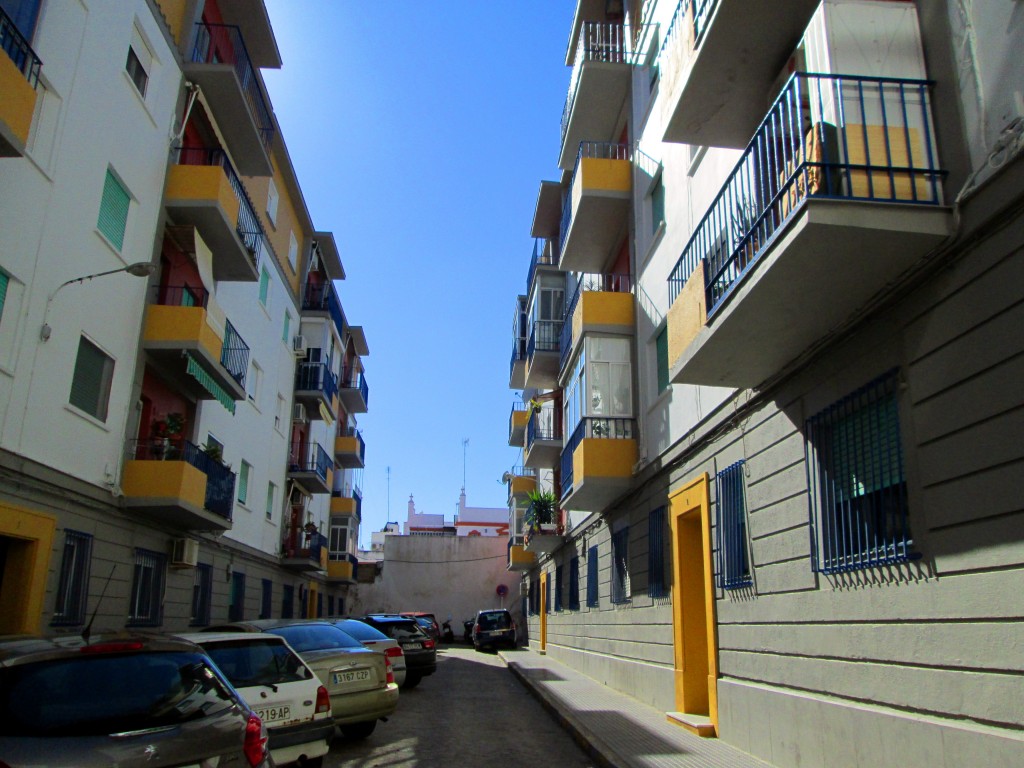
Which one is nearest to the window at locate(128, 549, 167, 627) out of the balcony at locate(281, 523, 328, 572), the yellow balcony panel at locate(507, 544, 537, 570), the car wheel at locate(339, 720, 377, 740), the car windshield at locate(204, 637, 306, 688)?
the car wheel at locate(339, 720, 377, 740)

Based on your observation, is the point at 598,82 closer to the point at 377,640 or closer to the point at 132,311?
the point at 132,311

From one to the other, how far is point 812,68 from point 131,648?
6.54 meters

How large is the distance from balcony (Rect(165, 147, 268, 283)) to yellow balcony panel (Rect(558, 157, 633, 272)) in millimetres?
6733

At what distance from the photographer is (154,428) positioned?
47.2 ft

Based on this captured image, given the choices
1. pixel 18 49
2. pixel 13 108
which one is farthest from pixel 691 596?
pixel 18 49

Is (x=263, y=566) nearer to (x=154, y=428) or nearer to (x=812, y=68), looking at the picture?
(x=154, y=428)

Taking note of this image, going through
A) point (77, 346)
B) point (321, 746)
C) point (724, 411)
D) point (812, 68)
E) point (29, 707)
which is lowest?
point (321, 746)

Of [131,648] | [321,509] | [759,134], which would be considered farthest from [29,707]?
[321,509]

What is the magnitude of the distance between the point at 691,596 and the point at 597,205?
798 cm

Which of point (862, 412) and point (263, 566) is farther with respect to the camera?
point (263, 566)

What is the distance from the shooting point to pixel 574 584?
21.3 meters

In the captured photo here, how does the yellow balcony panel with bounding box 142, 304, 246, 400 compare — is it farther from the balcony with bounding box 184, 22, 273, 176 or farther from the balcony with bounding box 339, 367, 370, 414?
the balcony with bounding box 339, 367, 370, 414

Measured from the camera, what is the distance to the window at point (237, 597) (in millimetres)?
20242

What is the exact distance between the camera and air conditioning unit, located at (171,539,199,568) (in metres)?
15.5
